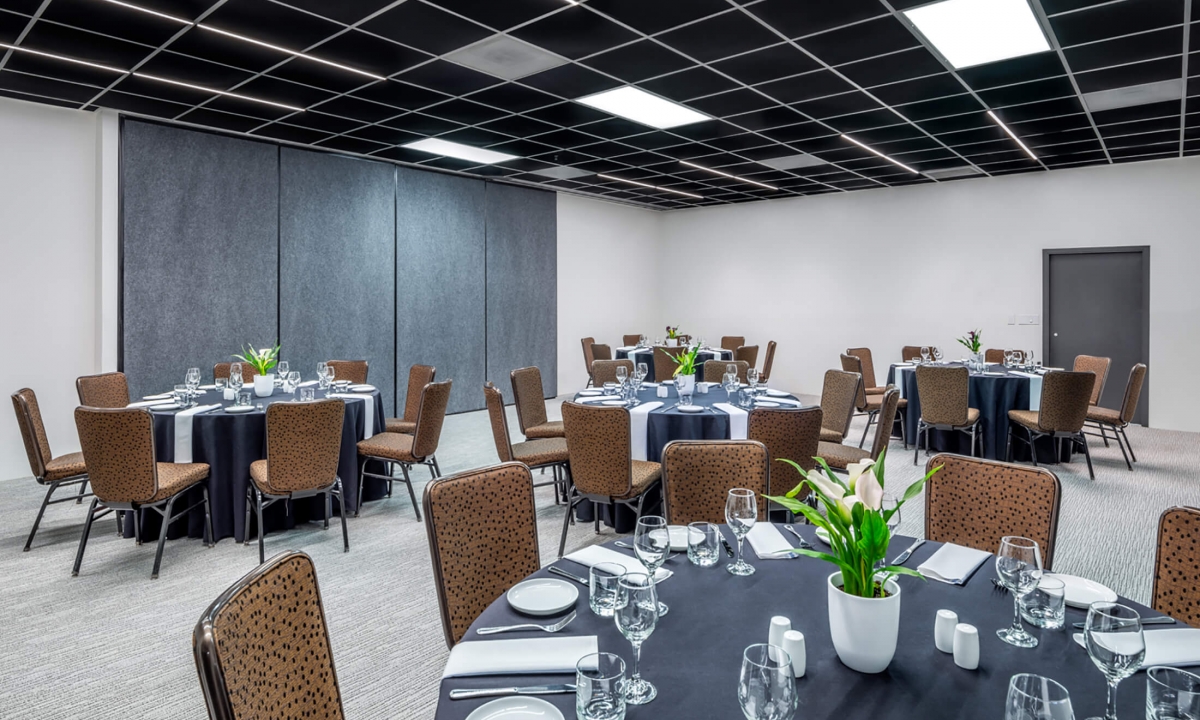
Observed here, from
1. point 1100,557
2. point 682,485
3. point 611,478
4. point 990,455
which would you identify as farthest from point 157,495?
point 990,455

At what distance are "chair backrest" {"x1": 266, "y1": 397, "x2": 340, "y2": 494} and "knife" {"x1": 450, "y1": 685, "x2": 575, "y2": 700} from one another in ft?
9.41

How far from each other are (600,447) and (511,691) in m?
2.41

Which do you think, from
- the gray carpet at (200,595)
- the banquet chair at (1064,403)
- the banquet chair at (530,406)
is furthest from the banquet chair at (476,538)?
the banquet chair at (1064,403)

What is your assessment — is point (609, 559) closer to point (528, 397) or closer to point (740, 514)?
point (740, 514)

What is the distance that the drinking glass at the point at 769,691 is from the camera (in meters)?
1.01

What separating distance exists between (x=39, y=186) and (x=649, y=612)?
7.20m

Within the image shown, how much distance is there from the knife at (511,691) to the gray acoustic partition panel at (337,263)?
6.25 meters

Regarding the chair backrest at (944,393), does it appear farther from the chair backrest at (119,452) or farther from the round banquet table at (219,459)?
the chair backrest at (119,452)

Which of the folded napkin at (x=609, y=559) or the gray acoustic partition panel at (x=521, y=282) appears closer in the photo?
the folded napkin at (x=609, y=559)

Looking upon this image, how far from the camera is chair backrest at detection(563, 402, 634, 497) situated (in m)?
3.59

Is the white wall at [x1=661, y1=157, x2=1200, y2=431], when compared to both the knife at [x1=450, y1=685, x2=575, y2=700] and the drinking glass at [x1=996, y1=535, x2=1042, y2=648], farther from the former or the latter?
the knife at [x1=450, y1=685, x2=575, y2=700]

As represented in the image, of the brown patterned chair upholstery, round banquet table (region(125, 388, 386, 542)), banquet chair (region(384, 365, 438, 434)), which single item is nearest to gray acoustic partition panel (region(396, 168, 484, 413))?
banquet chair (region(384, 365, 438, 434))

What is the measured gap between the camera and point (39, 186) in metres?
5.95

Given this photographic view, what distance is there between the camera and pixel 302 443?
3844 mm
